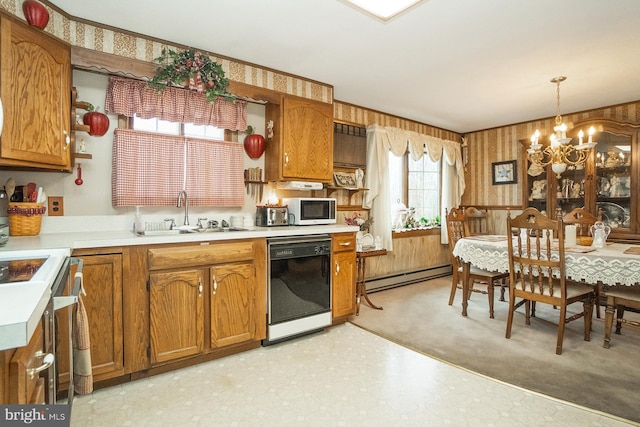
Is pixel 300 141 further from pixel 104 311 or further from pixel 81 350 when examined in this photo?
pixel 81 350

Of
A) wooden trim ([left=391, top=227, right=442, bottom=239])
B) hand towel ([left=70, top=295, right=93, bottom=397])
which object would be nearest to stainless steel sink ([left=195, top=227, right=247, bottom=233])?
hand towel ([left=70, top=295, right=93, bottom=397])

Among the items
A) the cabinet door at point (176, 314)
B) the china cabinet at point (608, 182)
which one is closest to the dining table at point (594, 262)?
the china cabinet at point (608, 182)

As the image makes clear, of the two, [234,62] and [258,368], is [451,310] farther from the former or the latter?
[234,62]

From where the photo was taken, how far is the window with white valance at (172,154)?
2.57 meters

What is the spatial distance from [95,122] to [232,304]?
1682 mm

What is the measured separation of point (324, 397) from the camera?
2006 mm

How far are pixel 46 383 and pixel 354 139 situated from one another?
3.81 m

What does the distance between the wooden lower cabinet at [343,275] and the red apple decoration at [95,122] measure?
2036mm

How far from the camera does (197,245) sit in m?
2.37

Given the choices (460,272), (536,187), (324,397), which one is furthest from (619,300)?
(536,187)

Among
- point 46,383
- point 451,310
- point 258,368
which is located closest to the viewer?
point 46,383

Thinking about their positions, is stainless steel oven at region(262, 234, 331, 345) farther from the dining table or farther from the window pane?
the dining table

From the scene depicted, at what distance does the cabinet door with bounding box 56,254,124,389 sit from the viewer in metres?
2.02

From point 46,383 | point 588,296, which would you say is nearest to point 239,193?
point 46,383
